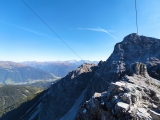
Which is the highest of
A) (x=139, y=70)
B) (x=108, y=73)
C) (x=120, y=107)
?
(x=139, y=70)

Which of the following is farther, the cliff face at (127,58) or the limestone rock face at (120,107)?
the cliff face at (127,58)

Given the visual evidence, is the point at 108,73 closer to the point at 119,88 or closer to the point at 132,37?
the point at 132,37

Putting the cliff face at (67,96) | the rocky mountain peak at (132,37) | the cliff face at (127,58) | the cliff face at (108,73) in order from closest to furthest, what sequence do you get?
the cliff face at (108,73) → the cliff face at (127,58) → the cliff face at (67,96) → the rocky mountain peak at (132,37)

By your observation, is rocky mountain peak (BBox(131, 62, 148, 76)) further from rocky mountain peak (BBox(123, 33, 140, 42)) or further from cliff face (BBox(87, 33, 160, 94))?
rocky mountain peak (BBox(123, 33, 140, 42))

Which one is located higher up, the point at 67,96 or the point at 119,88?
the point at 119,88

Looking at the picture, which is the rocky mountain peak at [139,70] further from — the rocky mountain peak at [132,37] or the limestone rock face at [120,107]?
the rocky mountain peak at [132,37]

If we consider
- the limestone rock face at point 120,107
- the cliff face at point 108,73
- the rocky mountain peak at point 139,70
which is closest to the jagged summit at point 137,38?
the cliff face at point 108,73

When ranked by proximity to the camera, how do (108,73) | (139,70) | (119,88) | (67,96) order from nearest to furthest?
(119,88) < (139,70) < (108,73) < (67,96)

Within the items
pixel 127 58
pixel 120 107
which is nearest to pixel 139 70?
pixel 120 107

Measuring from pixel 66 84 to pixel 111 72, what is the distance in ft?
144

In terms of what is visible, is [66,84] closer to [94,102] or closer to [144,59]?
[144,59]

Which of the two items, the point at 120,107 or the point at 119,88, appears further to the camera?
the point at 119,88

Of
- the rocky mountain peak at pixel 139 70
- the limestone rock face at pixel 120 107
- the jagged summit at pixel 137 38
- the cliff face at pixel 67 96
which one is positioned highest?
the jagged summit at pixel 137 38

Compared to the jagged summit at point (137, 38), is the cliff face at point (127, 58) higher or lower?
lower
